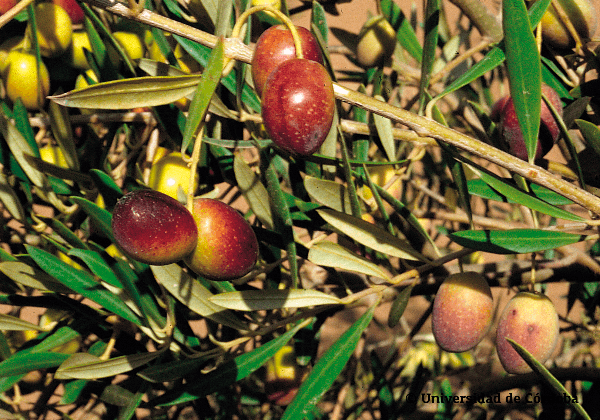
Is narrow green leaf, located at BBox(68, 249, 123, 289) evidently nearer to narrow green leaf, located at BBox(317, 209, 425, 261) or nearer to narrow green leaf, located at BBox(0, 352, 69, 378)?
narrow green leaf, located at BBox(0, 352, 69, 378)

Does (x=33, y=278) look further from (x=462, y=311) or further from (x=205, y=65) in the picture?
(x=462, y=311)

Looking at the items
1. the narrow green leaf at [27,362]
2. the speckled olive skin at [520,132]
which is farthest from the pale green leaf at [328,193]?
the narrow green leaf at [27,362]

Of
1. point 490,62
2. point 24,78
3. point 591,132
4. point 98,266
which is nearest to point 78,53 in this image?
point 24,78

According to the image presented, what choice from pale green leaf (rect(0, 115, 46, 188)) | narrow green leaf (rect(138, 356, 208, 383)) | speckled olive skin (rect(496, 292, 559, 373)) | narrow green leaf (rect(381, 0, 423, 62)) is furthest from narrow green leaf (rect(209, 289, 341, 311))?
narrow green leaf (rect(381, 0, 423, 62))

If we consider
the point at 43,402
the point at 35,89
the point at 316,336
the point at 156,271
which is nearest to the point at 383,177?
the point at 316,336

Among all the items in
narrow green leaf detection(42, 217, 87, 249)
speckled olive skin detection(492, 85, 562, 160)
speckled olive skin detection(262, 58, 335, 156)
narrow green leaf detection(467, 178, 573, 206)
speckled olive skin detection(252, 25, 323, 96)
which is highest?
speckled olive skin detection(252, 25, 323, 96)

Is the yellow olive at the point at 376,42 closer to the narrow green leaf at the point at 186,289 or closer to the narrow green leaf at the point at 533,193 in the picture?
the narrow green leaf at the point at 533,193
